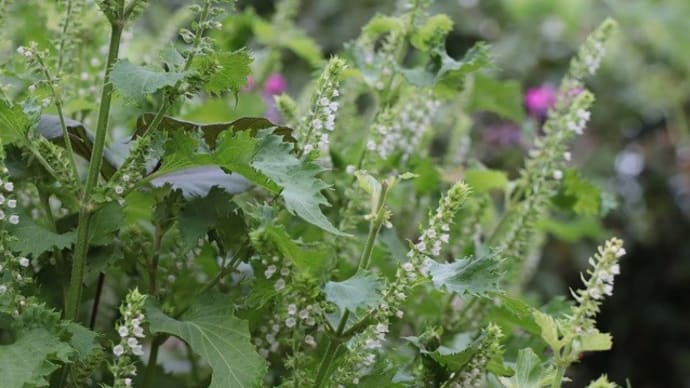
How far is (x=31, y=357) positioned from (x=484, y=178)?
70 cm

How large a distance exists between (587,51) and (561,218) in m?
0.64

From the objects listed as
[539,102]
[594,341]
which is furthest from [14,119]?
[539,102]

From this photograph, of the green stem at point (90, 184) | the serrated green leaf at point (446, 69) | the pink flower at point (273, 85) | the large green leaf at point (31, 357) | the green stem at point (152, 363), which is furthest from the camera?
the pink flower at point (273, 85)

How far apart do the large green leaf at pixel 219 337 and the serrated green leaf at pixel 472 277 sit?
160mm

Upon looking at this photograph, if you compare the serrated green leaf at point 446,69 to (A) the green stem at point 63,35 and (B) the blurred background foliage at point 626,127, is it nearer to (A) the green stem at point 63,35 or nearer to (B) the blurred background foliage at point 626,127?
(A) the green stem at point 63,35

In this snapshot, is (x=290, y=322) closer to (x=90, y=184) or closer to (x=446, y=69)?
(x=90, y=184)

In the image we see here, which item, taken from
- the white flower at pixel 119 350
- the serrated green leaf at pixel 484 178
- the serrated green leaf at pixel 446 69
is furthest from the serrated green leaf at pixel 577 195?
the white flower at pixel 119 350

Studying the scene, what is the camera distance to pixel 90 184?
0.82 m

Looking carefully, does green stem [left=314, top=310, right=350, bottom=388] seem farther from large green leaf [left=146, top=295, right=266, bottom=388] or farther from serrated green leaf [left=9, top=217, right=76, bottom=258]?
serrated green leaf [left=9, top=217, right=76, bottom=258]

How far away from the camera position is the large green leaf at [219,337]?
78cm

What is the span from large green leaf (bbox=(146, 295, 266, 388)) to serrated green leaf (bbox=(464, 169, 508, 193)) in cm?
→ 51

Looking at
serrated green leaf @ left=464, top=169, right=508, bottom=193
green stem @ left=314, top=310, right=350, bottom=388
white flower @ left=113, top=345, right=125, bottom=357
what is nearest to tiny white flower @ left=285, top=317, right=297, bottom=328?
green stem @ left=314, top=310, right=350, bottom=388

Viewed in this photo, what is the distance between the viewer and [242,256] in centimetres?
88

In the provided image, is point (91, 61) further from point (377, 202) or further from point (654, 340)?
point (654, 340)
